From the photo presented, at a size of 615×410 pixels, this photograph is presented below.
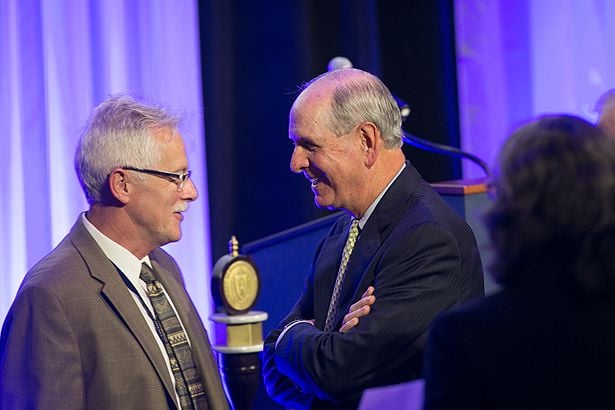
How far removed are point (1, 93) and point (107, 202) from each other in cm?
175

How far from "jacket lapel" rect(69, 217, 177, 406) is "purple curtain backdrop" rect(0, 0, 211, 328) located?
5.10 ft

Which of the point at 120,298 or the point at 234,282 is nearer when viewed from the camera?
the point at 120,298

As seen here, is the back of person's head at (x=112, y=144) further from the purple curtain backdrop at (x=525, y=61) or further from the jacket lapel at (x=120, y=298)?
the purple curtain backdrop at (x=525, y=61)

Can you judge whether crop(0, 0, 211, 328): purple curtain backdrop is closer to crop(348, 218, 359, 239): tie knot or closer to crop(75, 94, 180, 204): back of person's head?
crop(75, 94, 180, 204): back of person's head

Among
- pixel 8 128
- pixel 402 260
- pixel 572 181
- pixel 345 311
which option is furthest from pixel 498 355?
pixel 8 128

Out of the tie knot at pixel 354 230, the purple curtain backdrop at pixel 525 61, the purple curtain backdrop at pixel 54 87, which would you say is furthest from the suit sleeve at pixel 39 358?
the purple curtain backdrop at pixel 525 61

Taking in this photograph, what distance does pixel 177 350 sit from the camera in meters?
2.48

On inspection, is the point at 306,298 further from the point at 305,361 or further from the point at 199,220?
the point at 199,220

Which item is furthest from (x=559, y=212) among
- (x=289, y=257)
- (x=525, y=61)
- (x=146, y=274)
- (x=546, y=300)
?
(x=525, y=61)

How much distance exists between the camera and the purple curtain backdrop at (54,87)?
4.02 metres

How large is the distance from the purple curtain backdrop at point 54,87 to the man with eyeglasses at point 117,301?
4.66 ft

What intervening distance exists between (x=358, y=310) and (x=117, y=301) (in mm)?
610

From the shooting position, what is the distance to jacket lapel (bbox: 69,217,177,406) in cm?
236

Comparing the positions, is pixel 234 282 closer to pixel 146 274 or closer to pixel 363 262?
pixel 146 274
